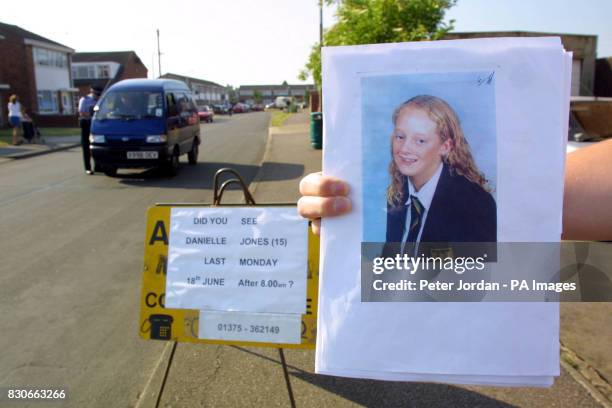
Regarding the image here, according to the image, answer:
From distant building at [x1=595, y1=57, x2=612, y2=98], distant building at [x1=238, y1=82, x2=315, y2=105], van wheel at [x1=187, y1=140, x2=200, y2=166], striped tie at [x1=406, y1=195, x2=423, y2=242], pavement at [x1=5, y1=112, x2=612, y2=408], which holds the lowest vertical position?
pavement at [x1=5, y1=112, x2=612, y2=408]

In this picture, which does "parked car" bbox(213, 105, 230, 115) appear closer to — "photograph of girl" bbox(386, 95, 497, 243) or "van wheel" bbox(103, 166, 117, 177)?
"van wheel" bbox(103, 166, 117, 177)

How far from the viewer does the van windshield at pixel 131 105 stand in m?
11.2

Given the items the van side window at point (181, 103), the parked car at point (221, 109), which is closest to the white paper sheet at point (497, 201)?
the van side window at point (181, 103)

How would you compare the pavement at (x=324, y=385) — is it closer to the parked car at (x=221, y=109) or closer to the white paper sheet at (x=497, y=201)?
the white paper sheet at (x=497, y=201)

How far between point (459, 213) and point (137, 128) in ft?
35.2

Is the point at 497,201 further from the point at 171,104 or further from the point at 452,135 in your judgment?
the point at 171,104

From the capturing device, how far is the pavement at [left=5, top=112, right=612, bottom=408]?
270 cm

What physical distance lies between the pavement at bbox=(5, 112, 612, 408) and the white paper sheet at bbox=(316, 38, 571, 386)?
5.16 ft

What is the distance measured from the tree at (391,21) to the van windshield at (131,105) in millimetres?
4625

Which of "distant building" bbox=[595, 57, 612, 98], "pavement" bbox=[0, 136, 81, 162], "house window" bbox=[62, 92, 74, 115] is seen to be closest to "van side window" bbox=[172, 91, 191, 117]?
"pavement" bbox=[0, 136, 81, 162]

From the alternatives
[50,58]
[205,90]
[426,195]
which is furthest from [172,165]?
[205,90]

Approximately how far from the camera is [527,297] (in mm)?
1153

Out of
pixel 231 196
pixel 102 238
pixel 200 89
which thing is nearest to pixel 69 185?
pixel 231 196

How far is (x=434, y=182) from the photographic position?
1.18 metres
